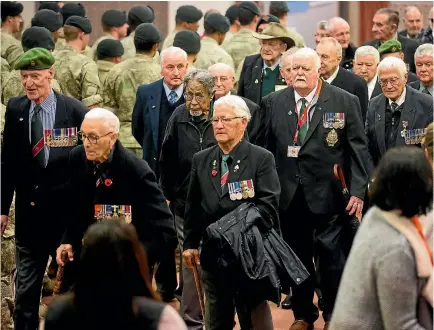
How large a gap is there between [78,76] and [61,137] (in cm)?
328

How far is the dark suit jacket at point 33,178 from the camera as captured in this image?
7105 millimetres

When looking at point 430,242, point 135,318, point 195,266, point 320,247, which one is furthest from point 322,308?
point 135,318

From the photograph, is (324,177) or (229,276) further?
(324,177)

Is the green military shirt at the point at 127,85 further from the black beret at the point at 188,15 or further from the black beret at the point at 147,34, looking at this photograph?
the black beret at the point at 188,15

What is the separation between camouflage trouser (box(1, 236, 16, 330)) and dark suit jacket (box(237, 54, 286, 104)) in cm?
286

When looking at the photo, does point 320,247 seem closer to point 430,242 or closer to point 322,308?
point 322,308

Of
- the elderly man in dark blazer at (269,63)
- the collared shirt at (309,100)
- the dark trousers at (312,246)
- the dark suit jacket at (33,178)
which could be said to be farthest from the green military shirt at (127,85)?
the dark suit jacket at (33,178)

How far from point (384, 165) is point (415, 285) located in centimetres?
45

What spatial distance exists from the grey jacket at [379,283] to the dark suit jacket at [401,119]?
4.11m

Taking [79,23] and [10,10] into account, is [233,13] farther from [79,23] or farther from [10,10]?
[79,23]

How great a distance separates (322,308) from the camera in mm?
8250

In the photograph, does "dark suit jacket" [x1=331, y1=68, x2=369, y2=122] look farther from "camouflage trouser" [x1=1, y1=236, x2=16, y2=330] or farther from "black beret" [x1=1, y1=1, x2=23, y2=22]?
"black beret" [x1=1, y1=1, x2=23, y2=22]

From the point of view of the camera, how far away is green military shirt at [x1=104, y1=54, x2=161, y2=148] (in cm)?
990

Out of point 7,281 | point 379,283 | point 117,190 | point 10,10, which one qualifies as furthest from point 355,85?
point 379,283
